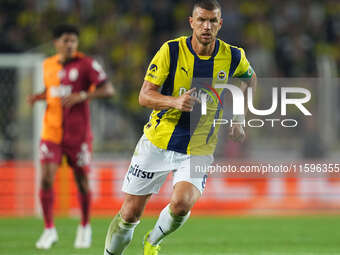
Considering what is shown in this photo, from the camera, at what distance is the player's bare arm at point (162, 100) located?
186 inches

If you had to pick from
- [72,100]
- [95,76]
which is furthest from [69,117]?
[95,76]

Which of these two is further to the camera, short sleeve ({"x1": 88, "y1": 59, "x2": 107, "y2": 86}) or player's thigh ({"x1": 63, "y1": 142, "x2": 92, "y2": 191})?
short sleeve ({"x1": 88, "y1": 59, "x2": 107, "y2": 86})

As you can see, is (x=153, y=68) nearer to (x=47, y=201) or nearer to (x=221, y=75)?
(x=221, y=75)

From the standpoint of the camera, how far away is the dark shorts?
7.58 meters

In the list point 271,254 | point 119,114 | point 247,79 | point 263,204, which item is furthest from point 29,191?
point 247,79

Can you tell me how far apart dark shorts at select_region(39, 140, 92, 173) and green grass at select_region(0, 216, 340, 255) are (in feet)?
2.81

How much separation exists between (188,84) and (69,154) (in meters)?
2.90

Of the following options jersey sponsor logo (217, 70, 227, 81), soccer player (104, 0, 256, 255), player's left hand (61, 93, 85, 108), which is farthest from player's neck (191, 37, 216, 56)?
player's left hand (61, 93, 85, 108)

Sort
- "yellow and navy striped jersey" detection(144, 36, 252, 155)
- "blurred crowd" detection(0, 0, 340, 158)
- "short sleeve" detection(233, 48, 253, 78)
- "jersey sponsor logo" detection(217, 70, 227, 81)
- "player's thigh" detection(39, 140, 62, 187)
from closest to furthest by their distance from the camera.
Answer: "yellow and navy striped jersey" detection(144, 36, 252, 155), "jersey sponsor logo" detection(217, 70, 227, 81), "short sleeve" detection(233, 48, 253, 78), "player's thigh" detection(39, 140, 62, 187), "blurred crowd" detection(0, 0, 340, 158)

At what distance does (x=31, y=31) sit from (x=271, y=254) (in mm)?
10008

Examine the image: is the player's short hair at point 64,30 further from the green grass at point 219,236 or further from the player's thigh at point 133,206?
the player's thigh at point 133,206

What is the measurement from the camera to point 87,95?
25.5ft

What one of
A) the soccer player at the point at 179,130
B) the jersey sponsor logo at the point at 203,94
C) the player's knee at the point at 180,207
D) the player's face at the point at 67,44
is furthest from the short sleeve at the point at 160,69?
the player's face at the point at 67,44

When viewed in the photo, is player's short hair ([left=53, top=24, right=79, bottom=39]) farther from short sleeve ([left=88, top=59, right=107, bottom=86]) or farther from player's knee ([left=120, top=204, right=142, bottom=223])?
player's knee ([left=120, top=204, right=142, bottom=223])
